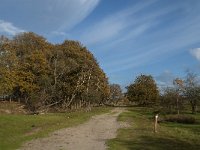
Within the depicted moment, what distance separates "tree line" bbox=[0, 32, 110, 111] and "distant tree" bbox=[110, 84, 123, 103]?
51635 millimetres

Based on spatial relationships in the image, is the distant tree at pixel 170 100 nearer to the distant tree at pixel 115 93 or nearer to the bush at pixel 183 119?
the bush at pixel 183 119

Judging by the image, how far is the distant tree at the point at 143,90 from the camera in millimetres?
115000

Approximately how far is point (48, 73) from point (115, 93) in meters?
66.7

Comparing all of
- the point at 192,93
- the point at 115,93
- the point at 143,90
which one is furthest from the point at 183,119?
the point at 115,93

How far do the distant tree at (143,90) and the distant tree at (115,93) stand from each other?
13725 millimetres

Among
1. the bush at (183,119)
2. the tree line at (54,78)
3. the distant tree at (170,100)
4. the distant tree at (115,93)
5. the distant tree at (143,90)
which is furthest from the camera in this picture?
the distant tree at (115,93)

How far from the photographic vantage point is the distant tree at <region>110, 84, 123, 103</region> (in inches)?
5369

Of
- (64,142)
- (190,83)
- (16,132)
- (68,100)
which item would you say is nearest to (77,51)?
(68,100)

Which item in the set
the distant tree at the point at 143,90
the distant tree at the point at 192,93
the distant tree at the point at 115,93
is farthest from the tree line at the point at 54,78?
the distant tree at the point at 115,93

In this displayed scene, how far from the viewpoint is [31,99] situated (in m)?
68.9

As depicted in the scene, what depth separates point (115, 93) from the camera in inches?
5492

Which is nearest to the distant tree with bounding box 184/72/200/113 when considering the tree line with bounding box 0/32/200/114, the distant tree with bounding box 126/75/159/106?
the tree line with bounding box 0/32/200/114

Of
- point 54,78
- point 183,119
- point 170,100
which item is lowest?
point 183,119

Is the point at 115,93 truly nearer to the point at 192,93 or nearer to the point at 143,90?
the point at 143,90
